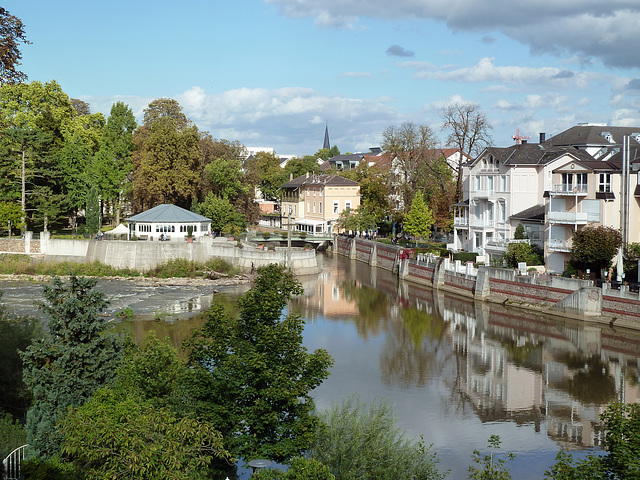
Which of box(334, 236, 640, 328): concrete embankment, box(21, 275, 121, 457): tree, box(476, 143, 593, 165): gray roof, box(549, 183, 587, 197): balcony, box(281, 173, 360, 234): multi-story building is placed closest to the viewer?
box(21, 275, 121, 457): tree

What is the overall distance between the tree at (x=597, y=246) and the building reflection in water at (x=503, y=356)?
13.8ft

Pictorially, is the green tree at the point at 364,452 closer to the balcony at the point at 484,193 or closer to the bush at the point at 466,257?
the bush at the point at 466,257

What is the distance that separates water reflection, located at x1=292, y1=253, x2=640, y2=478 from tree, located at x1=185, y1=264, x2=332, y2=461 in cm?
732

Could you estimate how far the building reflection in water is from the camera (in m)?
24.7

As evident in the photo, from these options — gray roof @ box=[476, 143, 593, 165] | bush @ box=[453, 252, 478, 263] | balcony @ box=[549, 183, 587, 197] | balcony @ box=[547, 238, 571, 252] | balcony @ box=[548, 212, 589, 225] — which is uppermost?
gray roof @ box=[476, 143, 593, 165]

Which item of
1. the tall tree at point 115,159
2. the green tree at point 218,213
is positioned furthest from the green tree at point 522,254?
the tall tree at point 115,159

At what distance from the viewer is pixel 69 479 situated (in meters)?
12.1

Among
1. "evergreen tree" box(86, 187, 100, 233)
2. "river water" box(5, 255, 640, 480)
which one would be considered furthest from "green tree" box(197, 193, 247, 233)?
"river water" box(5, 255, 640, 480)

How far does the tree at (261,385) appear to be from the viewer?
44.5ft

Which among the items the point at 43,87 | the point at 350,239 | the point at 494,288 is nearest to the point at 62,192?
the point at 43,87

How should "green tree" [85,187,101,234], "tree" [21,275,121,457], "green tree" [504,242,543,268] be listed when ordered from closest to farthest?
"tree" [21,275,121,457]
"green tree" [504,242,543,268]
"green tree" [85,187,101,234]

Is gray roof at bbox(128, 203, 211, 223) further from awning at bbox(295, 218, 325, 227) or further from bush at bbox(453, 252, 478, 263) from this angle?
bush at bbox(453, 252, 478, 263)

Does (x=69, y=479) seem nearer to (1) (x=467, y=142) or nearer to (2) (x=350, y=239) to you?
(1) (x=467, y=142)

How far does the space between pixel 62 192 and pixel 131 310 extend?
3066cm
